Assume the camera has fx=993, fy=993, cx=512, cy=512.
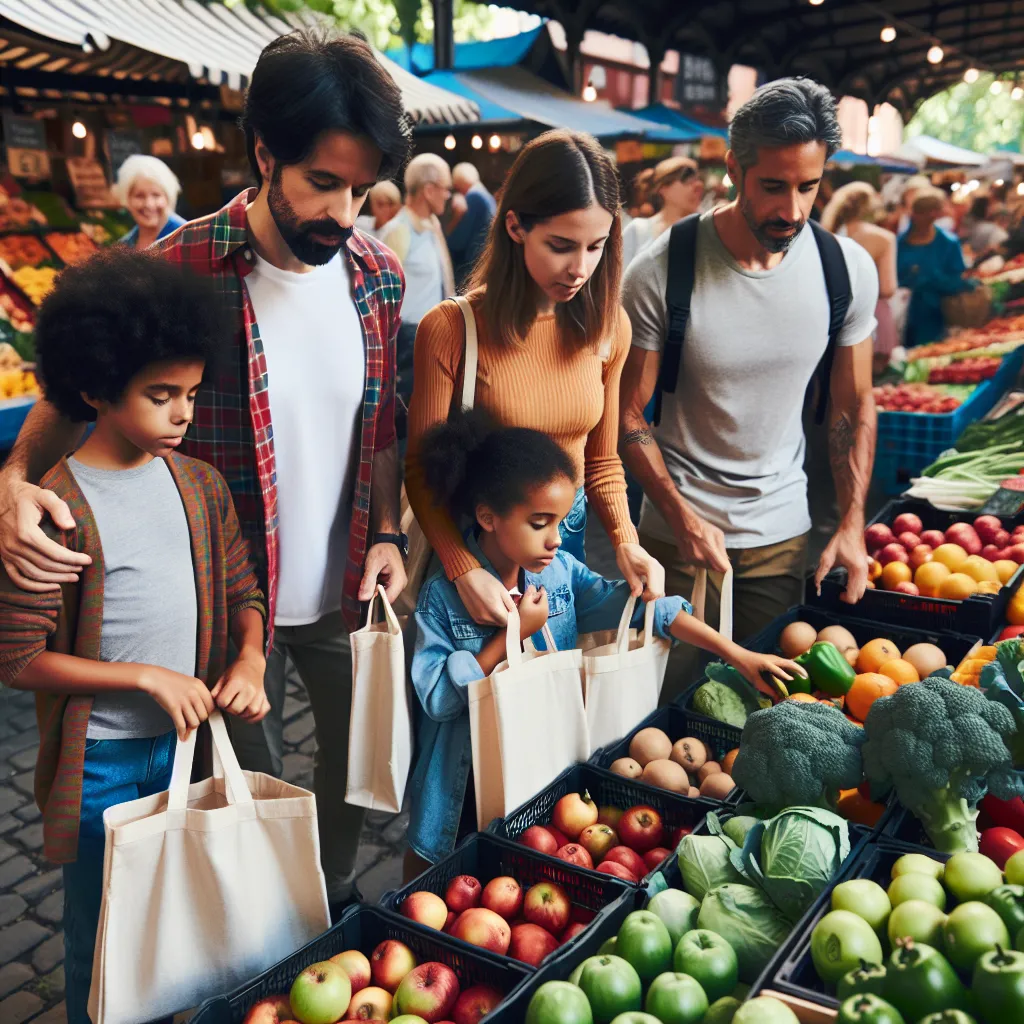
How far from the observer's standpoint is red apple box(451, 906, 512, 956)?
66.2 inches

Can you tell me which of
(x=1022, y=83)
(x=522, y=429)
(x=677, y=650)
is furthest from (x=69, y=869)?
(x=1022, y=83)

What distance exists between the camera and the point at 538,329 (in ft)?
7.27

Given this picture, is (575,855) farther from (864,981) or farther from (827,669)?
(827,669)

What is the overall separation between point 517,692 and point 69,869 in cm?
93

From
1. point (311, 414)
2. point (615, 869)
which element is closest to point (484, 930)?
point (615, 869)

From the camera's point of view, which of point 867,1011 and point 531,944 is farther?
point 531,944

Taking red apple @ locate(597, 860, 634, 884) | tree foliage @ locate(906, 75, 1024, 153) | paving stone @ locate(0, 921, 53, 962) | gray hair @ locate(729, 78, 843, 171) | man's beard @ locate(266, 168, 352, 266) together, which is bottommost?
paving stone @ locate(0, 921, 53, 962)

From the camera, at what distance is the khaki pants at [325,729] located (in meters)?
2.36

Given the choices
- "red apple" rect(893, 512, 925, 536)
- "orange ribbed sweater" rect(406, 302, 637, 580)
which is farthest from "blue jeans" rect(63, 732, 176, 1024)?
"red apple" rect(893, 512, 925, 536)

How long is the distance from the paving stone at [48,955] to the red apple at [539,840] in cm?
159

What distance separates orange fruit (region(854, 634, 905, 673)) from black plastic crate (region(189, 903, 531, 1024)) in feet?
4.65

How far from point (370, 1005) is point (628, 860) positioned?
584 mm

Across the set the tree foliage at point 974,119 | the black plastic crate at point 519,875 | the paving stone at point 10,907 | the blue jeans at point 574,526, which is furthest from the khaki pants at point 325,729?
the tree foliage at point 974,119

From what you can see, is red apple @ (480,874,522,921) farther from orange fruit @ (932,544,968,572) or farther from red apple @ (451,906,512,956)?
orange fruit @ (932,544,968,572)
